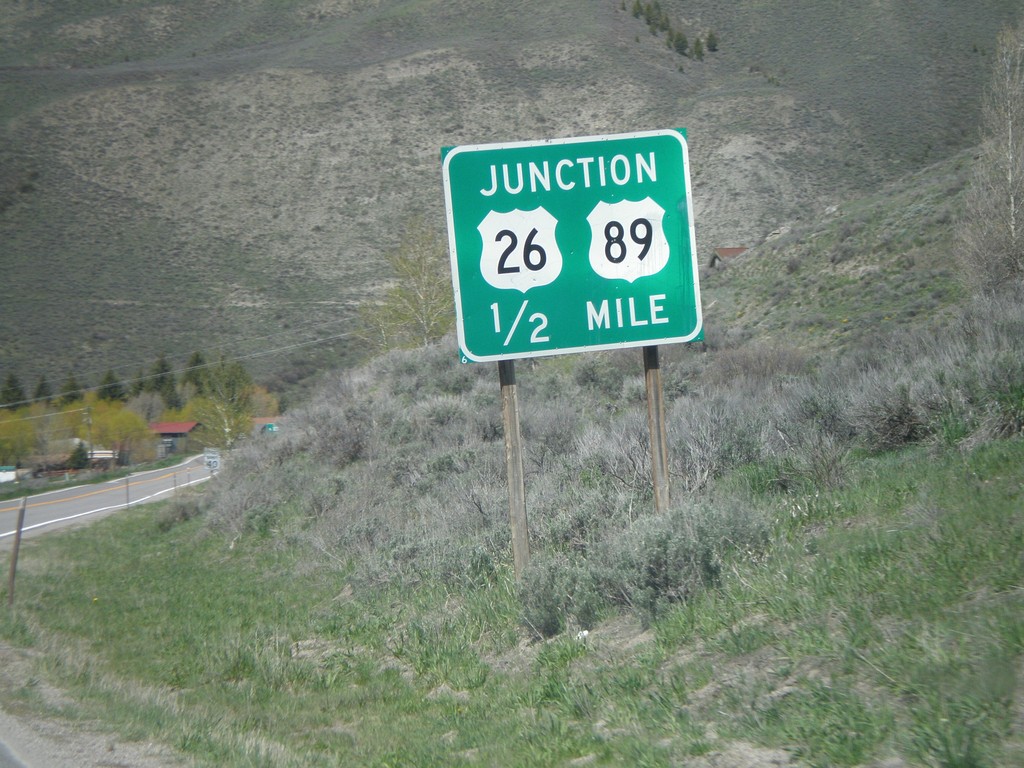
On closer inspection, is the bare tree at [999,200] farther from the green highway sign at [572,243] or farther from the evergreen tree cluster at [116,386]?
the evergreen tree cluster at [116,386]

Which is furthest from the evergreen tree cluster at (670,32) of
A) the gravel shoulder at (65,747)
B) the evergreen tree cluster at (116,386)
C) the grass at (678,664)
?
the gravel shoulder at (65,747)

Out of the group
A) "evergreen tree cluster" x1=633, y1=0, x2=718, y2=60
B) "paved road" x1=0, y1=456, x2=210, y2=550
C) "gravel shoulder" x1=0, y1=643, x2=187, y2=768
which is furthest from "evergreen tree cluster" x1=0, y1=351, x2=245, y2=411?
"evergreen tree cluster" x1=633, y1=0, x2=718, y2=60

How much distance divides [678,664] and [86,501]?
121ft

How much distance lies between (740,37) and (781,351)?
63174mm

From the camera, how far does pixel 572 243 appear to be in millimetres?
6562

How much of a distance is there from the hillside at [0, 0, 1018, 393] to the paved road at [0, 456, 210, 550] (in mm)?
6475

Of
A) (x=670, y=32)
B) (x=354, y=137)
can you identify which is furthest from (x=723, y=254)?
(x=670, y=32)

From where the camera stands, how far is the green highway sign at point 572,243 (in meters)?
6.50

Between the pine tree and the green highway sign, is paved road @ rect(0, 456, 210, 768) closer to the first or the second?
the green highway sign

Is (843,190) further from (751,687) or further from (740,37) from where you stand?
(751,687)

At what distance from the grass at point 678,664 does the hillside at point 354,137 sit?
39692 mm

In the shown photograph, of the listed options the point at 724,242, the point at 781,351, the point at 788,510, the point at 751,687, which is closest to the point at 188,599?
the point at 788,510

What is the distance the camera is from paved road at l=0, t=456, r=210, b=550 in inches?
1123

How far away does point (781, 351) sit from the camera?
1631 centimetres
